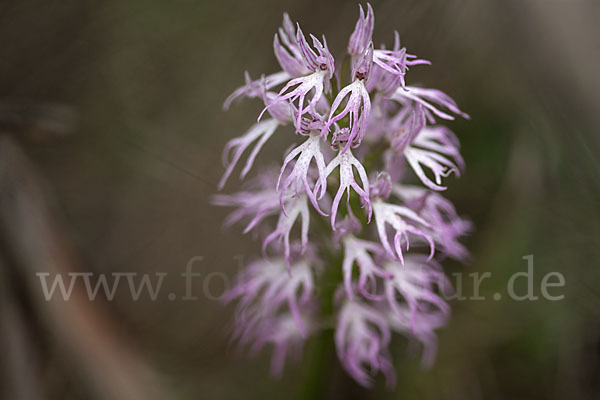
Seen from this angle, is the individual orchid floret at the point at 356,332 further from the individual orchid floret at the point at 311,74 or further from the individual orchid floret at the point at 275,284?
the individual orchid floret at the point at 311,74

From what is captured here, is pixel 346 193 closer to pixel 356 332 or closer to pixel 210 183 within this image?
pixel 356 332

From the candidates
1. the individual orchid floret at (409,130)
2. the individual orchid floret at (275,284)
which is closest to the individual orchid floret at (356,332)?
the individual orchid floret at (275,284)

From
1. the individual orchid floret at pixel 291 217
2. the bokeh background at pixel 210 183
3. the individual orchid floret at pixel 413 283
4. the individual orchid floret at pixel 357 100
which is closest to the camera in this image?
the individual orchid floret at pixel 357 100

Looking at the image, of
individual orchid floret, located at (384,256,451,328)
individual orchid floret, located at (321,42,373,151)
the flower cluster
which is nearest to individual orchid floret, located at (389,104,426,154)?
the flower cluster

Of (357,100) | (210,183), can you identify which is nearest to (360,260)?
(357,100)

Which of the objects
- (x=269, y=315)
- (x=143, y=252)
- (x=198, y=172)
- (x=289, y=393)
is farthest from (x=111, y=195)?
(x=269, y=315)
